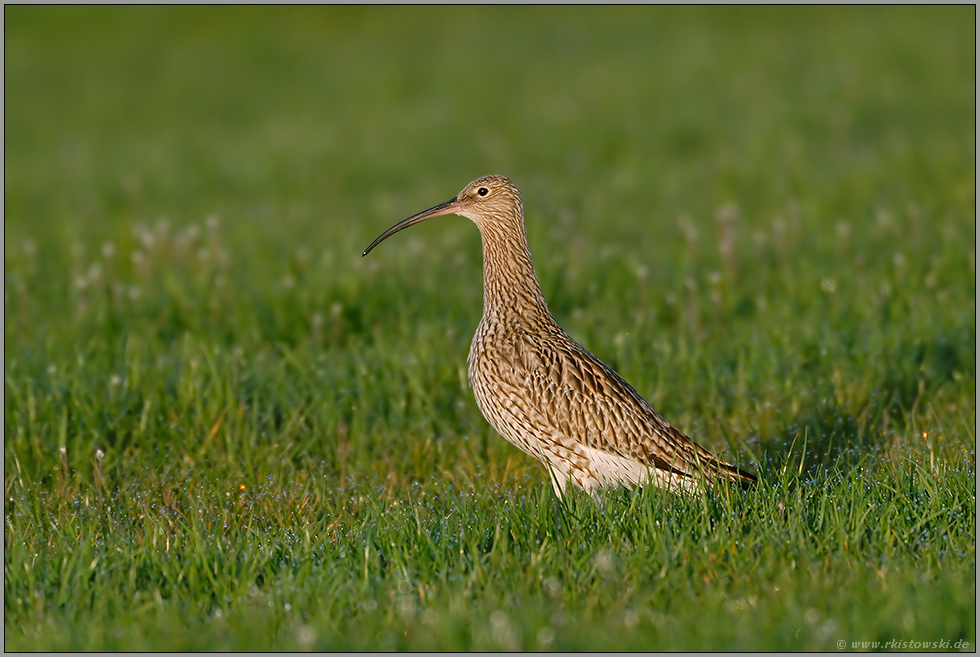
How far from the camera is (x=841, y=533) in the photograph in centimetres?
432

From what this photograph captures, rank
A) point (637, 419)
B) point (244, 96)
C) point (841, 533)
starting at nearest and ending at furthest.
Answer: point (841, 533)
point (637, 419)
point (244, 96)

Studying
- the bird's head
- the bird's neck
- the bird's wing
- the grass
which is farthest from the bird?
the bird's head

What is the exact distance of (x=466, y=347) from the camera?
7.66m

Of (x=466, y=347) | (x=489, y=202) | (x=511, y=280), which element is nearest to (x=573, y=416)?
(x=511, y=280)

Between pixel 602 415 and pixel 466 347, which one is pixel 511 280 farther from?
pixel 466 347

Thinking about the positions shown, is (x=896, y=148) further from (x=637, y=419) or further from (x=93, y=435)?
(x=93, y=435)

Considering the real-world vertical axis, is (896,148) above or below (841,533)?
above

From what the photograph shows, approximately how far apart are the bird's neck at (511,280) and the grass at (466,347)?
35.2 inches

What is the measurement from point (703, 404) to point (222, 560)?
344 centimetres

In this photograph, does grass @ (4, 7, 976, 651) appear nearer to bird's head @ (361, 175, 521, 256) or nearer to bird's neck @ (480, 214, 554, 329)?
bird's neck @ (480, 214, 554, 329)

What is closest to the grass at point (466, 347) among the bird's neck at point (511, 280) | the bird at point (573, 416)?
the bird at point (573, 416)

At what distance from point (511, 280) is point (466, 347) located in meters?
1.63

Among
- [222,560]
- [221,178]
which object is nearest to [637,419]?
[222,560]

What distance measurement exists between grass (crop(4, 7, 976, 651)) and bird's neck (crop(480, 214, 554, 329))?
893mm
